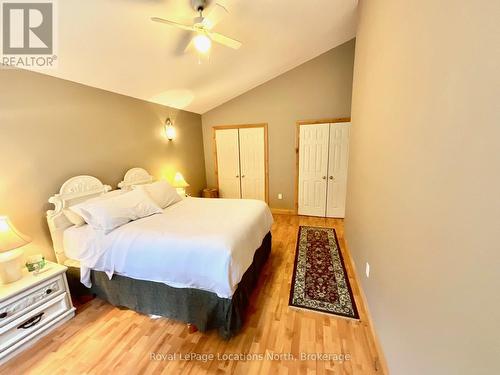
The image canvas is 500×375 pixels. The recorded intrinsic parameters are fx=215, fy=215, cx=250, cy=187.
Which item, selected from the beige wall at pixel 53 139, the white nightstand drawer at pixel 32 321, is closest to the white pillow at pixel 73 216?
the beige wall at pixel 53 139

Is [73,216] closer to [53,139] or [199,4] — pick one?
[53,139]

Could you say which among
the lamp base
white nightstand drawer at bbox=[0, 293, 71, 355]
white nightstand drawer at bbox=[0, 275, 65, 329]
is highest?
the lamp base

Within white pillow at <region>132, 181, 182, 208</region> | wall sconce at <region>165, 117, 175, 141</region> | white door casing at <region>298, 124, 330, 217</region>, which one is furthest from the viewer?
white door casing at <region>298, 124, 330, 217</region>

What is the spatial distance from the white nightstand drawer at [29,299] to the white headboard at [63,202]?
1.36 ft

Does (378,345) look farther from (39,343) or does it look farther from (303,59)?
(303,59)

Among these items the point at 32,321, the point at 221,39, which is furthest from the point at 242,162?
the point at 32,321

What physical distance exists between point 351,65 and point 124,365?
190 inches

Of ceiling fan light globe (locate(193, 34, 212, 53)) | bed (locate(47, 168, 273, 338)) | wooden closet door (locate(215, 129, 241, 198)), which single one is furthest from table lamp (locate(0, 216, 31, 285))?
wooden closet door (locate(215, 129, 241, 198))

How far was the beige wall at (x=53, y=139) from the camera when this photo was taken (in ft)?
6.15

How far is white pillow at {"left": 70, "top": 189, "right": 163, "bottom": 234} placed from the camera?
205 centimetres

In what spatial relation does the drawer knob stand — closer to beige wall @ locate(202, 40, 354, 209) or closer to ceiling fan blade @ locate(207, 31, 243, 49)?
ceiling fan blade @ locate(207, 31, 243, 49)

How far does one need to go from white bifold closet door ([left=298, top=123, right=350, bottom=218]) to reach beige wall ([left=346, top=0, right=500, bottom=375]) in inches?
93.1

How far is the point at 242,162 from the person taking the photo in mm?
4691

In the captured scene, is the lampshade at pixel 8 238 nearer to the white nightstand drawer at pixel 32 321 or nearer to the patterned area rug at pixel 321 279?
the white nightstand drawer at pixel 32 321
